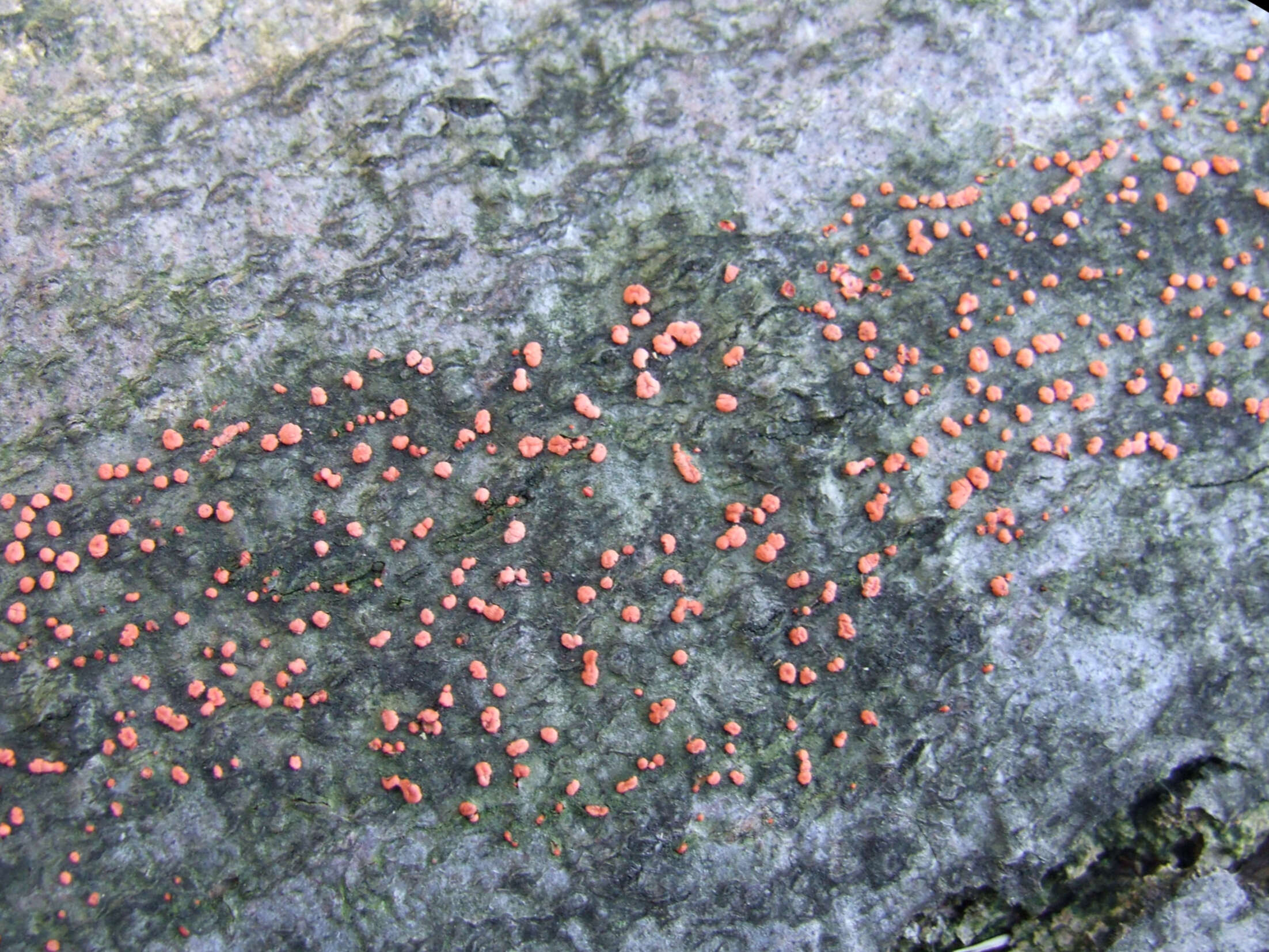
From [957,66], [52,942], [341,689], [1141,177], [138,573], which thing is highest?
[957,66]

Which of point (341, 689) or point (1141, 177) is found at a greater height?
point (1141, 177)

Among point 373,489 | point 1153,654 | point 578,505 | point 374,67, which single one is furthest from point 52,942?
point 1153,654

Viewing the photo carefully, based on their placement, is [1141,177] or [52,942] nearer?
[52,942]

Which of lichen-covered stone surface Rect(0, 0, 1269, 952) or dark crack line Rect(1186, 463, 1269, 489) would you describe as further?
dark crack line Rect(1186, 463, 1269, 489)

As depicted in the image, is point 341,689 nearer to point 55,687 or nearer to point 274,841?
point 274,841

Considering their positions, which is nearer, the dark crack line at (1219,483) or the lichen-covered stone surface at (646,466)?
the lichen-covered stone surface at (646,466)

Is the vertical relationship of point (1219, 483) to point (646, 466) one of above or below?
below
